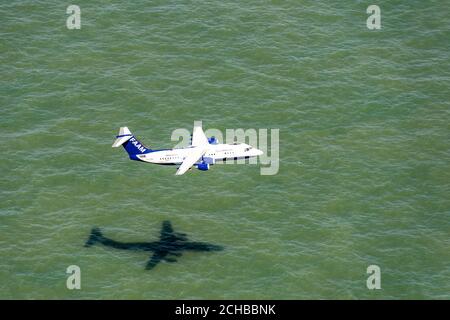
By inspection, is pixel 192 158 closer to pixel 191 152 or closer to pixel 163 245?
pixel 191 152

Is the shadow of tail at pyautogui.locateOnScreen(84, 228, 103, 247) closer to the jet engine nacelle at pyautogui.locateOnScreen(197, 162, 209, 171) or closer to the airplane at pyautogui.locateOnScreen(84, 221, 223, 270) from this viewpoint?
the airplane at pyautogui.locateOnScreen(84, 221, 223, 270)

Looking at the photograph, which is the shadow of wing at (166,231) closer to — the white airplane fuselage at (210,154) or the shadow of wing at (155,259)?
the shadow of wing at (155,259)

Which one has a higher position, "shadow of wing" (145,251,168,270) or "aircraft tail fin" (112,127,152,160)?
"aircraft tail fin" (112,127,152,160)

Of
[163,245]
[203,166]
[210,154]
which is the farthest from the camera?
[163,245]

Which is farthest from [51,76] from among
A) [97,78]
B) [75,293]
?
[75,293]

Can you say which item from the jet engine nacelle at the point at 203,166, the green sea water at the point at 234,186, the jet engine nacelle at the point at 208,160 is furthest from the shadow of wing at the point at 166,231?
the jet engine nacelle at the point at 203,166

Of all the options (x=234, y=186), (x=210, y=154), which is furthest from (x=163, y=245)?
(x=234, y=186)

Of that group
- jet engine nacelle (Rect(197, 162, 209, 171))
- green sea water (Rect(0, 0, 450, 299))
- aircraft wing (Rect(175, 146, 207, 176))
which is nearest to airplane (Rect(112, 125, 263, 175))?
aircraft wing (Rect(175, 146, 207, 176))
